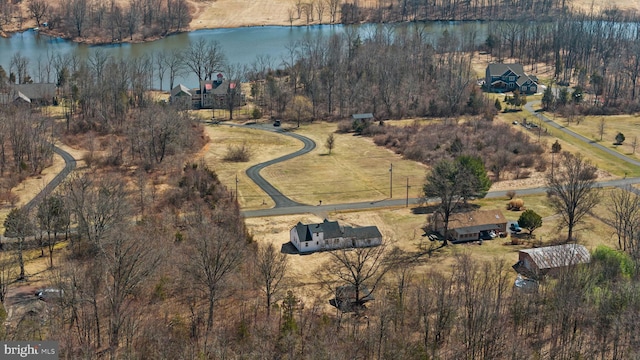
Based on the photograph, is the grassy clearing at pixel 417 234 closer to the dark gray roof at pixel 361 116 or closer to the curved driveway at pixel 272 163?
the curved driveway at pixel 272 163

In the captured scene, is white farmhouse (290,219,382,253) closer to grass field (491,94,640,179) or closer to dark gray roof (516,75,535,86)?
grass field (491,94,640,179)

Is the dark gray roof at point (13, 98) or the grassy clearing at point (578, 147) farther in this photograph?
the dark gray roof at point (13, 98)

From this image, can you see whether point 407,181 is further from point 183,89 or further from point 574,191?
point 183,89

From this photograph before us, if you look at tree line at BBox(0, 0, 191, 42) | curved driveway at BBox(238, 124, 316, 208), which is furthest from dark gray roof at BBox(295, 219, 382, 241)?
tree line at BBox(0, 0, 191, 42)

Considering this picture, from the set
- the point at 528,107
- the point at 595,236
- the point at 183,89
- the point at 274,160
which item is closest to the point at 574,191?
the point at 595,236

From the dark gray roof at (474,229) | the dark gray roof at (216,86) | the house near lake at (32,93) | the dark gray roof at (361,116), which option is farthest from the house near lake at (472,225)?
the house near lake at (32,93)

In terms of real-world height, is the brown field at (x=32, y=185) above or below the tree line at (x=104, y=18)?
below

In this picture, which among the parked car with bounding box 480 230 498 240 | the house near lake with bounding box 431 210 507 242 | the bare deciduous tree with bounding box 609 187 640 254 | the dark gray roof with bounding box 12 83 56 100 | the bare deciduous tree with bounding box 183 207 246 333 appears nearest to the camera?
the bare deciduous tree with bounding box 183 207 246 333
